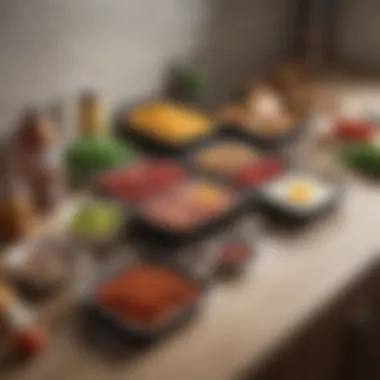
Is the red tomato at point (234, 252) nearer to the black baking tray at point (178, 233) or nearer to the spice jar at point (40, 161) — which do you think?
the black baking tray at point (178, 233)

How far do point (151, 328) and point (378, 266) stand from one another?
0.39m

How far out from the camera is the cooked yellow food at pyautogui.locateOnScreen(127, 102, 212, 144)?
4.60ft

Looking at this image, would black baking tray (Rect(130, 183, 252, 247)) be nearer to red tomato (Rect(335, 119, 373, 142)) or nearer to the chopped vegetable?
the chopped vegetable

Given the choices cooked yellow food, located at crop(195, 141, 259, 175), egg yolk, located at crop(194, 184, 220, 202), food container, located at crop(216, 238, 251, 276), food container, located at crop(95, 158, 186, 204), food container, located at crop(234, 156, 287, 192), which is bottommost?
food container, located at crop(216, 238, 251, 276)

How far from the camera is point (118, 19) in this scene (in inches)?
54.4

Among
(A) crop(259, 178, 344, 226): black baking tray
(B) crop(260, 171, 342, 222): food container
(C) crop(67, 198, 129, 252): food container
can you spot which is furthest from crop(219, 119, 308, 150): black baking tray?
(C) crop(67, 198, 129, 252): food container

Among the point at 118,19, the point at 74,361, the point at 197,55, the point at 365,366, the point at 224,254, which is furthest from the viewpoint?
the point at 197,55

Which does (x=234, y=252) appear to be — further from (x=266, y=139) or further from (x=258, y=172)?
(x=266, y=139)

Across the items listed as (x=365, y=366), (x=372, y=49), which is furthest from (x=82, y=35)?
(x=372, y=49)

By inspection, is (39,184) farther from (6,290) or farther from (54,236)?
(6,290)

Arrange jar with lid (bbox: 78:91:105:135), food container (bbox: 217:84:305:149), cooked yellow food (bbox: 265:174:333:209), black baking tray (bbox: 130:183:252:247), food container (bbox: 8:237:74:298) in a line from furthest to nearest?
food container (bbox: 217:84:305:149)
jar with lid (bbox: 78:91:105:135)
cooked yellow food (bbox: 265:174:333:209)
black baking tray (bbox: 130:183:252:247)
food container (bbox: 8:237:74:298)

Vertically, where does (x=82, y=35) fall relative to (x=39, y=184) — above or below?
above

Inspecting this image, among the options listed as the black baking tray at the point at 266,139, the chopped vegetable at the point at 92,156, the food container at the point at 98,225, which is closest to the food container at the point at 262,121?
the black baking tray at the point at 266,139

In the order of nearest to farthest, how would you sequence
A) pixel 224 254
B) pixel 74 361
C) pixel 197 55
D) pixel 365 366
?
1. pixel 74 361
2. pixel 224 254
3. pixel 365 366
4. pixel 197 55
